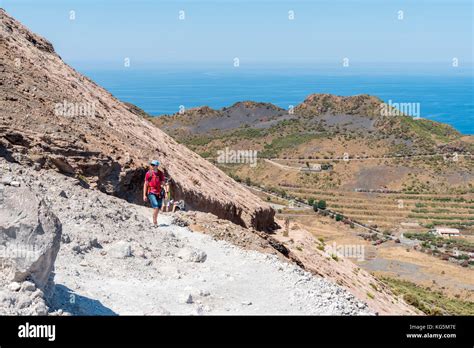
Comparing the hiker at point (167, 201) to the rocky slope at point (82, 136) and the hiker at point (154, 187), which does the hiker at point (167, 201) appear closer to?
the hiker at point (154, 187)

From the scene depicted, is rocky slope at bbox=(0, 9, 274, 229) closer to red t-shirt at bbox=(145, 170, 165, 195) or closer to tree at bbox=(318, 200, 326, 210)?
red t-shirt at bbox=(145, 170, 165, 195)

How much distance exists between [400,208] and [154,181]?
224 feet

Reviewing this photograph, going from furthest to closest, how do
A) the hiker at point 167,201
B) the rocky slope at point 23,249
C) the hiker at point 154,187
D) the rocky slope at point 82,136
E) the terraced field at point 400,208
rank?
the terraced field at point 400,208, the hiker at point 167,201, the hiker at point 154,187, the rocky slope at point 82,136, the rocky slope at point 23,249

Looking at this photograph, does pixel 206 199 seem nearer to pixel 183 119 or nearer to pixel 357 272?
pixel 357 272

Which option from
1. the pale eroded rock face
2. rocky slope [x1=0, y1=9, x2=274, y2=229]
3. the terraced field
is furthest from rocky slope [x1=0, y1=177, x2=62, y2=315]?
the terraced field

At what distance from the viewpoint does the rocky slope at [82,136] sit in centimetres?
1265

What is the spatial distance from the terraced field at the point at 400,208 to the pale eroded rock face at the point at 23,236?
218 ft

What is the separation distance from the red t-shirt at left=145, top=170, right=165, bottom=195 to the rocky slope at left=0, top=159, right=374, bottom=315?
2.07ft

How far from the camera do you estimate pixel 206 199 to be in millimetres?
16984

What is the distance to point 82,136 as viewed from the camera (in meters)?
13.9

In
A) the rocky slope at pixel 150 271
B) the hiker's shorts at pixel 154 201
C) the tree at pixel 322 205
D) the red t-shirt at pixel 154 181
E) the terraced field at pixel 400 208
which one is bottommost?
the terraced field at pixel 400 208

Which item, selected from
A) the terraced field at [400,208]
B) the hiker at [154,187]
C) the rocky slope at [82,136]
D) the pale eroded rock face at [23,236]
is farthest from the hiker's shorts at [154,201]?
the terraced field at [400,208]
